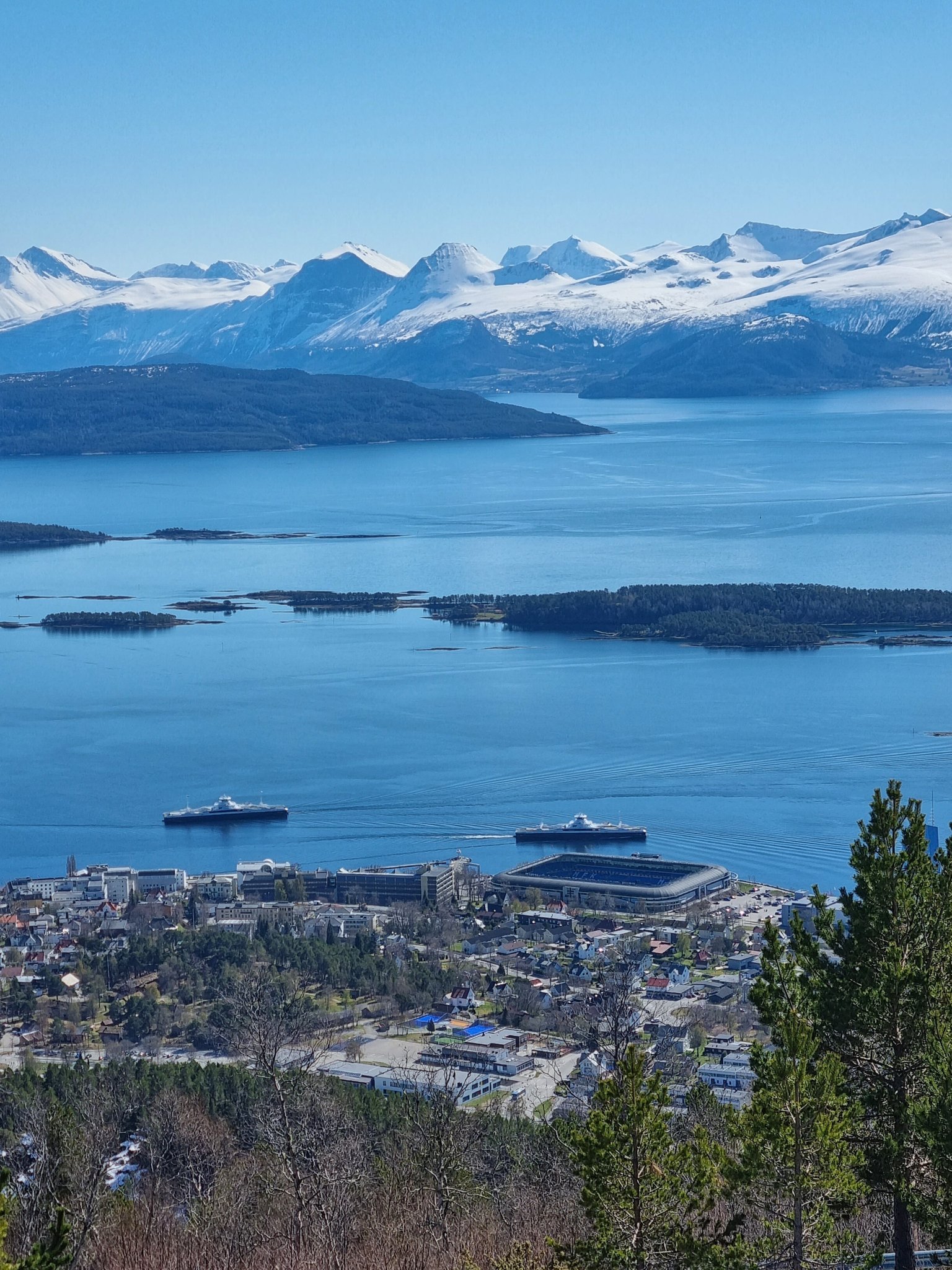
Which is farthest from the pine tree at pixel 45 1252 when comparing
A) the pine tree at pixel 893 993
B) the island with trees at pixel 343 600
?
the island with trees at pixel 343 600

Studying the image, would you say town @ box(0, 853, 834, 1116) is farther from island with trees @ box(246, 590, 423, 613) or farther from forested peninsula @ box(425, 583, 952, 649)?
island with trees @ box(246, 590, 423, 613)

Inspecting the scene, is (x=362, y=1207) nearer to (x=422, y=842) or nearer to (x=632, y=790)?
(x=422, y=842)

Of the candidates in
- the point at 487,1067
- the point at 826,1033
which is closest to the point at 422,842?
the point at 487,1067

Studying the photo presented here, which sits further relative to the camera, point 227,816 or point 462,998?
point 227,816

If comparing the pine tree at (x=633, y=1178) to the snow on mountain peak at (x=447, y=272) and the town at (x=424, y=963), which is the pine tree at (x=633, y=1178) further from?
the snow on mountain peak at (x=447, y=272)

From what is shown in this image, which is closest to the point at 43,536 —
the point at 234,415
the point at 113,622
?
the point at 113,622

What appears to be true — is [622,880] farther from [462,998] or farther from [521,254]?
[521,254]

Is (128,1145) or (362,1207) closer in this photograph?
(362,1207)
